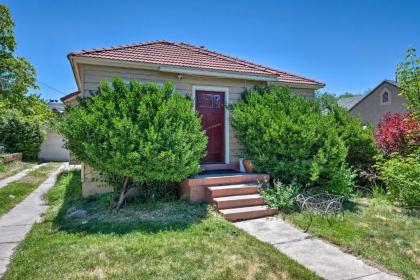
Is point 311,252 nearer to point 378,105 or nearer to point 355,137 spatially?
point 355,137

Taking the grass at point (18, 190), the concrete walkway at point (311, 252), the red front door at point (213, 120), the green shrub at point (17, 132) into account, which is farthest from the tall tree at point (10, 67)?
the concrete walkway at point (311, 252)

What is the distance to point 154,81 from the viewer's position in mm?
7211

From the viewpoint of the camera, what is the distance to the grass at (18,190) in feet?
21.3

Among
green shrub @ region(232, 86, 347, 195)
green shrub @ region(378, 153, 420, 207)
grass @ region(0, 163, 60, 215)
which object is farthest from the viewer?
grass @ region(0, 163, 60, 215)

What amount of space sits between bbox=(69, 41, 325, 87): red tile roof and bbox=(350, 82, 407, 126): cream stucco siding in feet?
62.9

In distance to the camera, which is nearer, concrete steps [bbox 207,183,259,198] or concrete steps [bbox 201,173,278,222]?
concrete steps [bbox 201,173,278,222]

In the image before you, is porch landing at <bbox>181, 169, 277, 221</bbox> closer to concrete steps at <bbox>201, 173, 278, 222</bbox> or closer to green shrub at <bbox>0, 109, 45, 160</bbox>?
concrete steps at <bbox>201, 173, 278, 222</bbox>

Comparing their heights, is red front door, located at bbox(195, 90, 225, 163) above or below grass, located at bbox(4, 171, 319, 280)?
above

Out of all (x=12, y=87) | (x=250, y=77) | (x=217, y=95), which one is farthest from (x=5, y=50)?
(x=250, y=77)

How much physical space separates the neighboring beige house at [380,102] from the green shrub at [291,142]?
19770 millimetres

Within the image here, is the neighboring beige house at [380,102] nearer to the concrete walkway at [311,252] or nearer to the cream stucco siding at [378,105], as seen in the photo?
the cream stucco siding at [378,105]

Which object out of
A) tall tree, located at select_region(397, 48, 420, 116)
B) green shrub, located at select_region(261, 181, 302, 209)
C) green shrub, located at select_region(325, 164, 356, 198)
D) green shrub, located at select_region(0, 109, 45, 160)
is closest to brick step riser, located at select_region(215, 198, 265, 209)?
green shrub, located at select_region(261, 181, 302, 209)

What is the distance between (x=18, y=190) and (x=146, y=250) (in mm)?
6491

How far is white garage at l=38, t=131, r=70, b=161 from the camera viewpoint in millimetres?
17186
